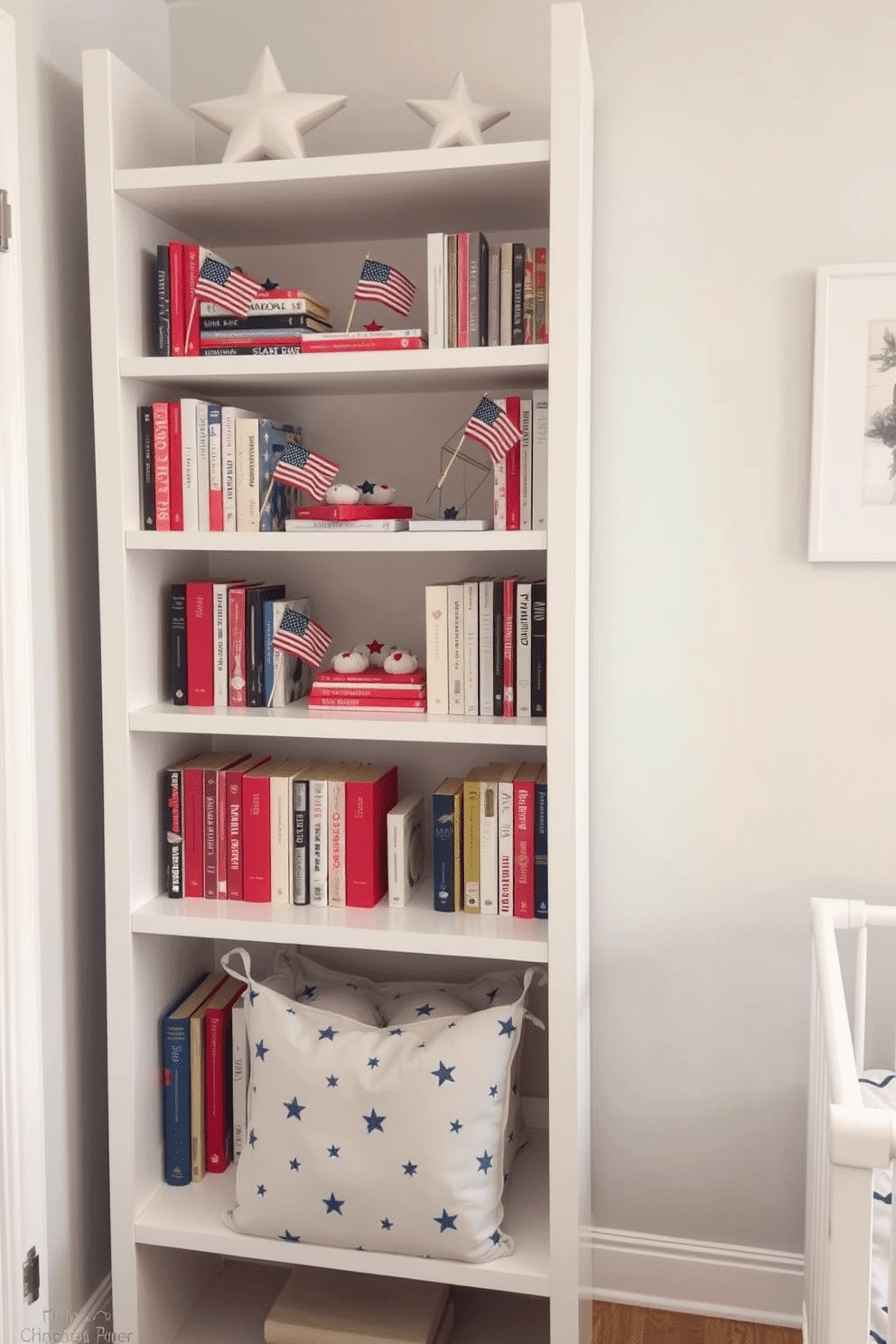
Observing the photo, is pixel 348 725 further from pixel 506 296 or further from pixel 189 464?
pixel 506 296

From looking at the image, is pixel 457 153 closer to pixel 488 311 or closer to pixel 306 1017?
pixel 488 311

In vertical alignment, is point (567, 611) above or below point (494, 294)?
below

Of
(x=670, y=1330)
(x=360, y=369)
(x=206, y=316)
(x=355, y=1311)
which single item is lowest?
(x=670, y=1330)

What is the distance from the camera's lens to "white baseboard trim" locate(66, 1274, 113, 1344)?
203 cm

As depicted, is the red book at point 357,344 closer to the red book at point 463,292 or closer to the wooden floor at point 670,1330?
the red book at point 463,292

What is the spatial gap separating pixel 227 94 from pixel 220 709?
117 centimetres

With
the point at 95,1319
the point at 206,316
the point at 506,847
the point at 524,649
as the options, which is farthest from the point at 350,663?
the point at 95,1319

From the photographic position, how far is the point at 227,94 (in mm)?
2250

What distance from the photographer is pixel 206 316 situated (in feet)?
6.49

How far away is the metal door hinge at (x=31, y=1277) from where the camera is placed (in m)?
1.86

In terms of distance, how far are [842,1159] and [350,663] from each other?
3.72 ft

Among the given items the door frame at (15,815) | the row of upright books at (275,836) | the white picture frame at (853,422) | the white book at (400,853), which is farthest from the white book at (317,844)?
the white picture frame at (853,422)

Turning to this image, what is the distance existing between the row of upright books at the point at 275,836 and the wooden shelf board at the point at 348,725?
13 cm

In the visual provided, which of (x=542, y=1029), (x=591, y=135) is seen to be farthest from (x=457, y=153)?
(x=542, y=1029)
